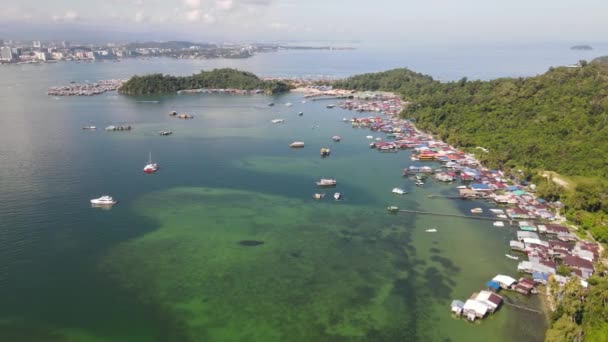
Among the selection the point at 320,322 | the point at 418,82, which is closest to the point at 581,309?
the point at 320,322

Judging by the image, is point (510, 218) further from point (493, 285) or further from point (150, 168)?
point (150, 168)

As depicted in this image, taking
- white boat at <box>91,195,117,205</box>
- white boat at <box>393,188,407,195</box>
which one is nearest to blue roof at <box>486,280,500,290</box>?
white boat at <box>393,188,407,195</box>

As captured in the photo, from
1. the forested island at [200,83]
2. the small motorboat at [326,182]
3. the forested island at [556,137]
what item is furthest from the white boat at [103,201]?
the forested island at [200,83]

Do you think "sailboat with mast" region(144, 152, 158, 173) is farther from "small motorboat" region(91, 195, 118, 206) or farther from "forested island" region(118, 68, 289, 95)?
"forested island" region(118, 68, 289, 95)

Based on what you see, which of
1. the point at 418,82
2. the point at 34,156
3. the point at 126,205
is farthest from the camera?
the point at 418,82

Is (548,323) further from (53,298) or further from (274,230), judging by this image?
(53,298)

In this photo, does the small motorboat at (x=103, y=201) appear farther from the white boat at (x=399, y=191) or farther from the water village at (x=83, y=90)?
the water village at (x=83, y=90)
